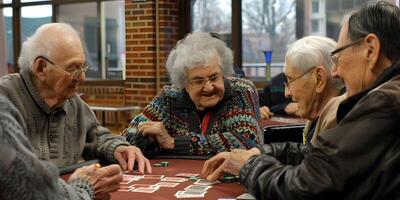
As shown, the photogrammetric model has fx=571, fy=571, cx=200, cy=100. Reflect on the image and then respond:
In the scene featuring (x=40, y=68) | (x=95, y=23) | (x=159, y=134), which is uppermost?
(x=95, y=23)

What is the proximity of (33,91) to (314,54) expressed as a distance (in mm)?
1290

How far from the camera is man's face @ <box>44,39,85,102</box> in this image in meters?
2.62

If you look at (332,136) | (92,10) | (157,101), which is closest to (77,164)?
(157,101)

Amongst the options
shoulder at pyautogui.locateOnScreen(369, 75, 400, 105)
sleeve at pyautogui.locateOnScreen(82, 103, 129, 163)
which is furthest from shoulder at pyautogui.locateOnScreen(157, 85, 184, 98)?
shoulder at pyautogui.locateOnScreen(369, 75, 400, 105)

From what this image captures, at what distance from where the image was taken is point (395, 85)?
156 cm

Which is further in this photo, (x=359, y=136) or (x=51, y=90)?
(x=51, y=90)

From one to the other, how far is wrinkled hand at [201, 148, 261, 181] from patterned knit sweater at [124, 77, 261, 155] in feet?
1.65

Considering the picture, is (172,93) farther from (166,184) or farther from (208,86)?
(166,184)

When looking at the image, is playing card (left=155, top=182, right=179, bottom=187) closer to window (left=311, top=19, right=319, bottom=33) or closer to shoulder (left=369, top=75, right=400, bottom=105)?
shoulder (left=369, top=75, right=400, bottom=105)

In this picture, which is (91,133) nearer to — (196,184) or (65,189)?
(196,184)

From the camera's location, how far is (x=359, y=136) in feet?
4.98

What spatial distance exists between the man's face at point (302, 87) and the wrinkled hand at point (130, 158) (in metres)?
0.77

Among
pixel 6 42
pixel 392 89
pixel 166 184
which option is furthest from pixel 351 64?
pixel 6 42

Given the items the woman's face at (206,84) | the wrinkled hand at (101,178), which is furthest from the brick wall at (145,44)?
the wrinkled hand at (101,178)
